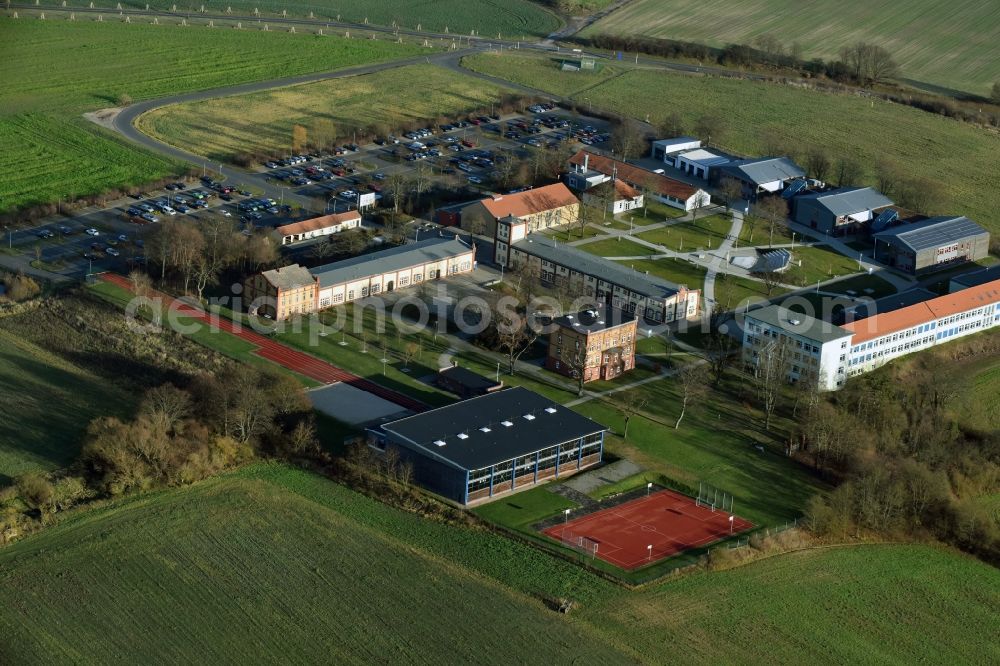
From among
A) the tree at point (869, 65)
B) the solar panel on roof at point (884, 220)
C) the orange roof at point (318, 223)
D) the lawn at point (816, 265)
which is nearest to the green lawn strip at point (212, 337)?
the orange roof at point (318, 223)

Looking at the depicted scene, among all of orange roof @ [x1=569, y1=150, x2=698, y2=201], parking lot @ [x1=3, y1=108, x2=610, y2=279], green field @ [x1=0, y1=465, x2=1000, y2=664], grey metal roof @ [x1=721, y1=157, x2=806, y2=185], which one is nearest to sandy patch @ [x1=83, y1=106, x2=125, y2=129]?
Answer: parking lot @ [x1=3, y1=108, x2=610, y2=279]

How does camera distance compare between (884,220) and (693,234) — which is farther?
(884,220)

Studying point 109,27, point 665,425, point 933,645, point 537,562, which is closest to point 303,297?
point 665,425

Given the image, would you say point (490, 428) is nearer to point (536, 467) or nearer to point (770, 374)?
point (536, 467)

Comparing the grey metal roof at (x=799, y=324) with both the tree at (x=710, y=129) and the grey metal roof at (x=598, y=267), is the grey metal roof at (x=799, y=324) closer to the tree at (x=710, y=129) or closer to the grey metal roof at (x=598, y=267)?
the grey metal roof at (x=598, y=267)

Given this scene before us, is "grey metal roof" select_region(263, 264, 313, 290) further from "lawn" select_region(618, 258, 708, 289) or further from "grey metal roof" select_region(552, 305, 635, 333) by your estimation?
"lawn" select_region(618, 258, 708, 289)

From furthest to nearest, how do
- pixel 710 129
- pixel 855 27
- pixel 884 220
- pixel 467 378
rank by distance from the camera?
1. pixel 855 27
2. pixel 710 129
3. pixel 884 220
4. pixel 467 378

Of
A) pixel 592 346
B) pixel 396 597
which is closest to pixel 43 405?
pixel 396 597
